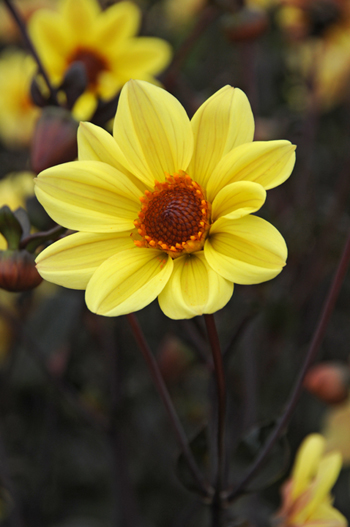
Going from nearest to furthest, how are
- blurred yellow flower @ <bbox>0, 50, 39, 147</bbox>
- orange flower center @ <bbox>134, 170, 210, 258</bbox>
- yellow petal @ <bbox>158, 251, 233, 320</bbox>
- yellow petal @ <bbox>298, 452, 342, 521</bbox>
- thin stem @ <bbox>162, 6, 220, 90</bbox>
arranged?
1. yellow petal @ <bbox>158, 251, 233, 320</bbox>
2. orange flower center @ <bbox>134, 170, 210, 258</bbox>
3. yellow petal @ <bbox>298, 452, 342, 521</bbox>
4. thin stem @ <bbox>162, 6, 220, 90</bbox>
5. blurred yellow flower @ <bbox>0, 50, 39, 147</bbox>

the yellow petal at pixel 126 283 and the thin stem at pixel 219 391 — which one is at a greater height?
the yellow petal at pixel 126 283

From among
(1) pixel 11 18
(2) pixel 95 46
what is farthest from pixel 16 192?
(1) pixel 11 18

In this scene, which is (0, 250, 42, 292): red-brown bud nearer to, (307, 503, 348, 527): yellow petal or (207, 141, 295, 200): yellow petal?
(207, 141, 295, 200): yellow petal

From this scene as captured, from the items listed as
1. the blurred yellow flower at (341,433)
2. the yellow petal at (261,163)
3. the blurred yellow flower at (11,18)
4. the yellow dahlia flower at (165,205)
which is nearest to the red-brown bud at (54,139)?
the yellow dahlia flower at (165,205)

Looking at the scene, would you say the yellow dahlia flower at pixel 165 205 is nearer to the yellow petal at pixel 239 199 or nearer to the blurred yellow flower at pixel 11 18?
the yellow petal at pixel 239 199

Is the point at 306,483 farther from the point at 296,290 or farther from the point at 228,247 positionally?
the point at 296,290

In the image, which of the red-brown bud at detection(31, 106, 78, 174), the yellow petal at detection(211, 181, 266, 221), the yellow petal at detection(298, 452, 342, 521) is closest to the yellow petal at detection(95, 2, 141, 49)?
the red-brown bud at detection(31, 106, 78, 174)
